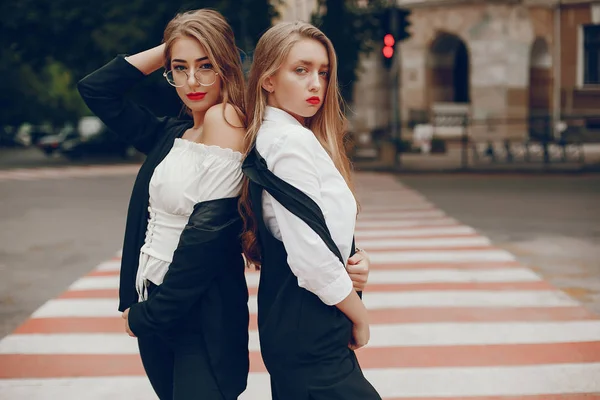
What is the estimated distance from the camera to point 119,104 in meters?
3.05

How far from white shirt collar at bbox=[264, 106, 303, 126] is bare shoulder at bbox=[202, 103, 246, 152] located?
0.14 meters

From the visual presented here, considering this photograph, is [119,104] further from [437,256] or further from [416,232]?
[416,232]

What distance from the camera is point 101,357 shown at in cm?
541

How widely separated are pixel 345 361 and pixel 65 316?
445 cm

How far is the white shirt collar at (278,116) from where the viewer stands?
2.57m

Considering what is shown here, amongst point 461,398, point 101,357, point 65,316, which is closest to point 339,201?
point 461,398

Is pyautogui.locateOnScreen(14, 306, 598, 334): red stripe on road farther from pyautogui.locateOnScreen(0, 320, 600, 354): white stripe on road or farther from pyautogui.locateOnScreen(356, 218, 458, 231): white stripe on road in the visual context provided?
pyautogui.locateOnScreen(356, 218, 458, 231): white stripe on road

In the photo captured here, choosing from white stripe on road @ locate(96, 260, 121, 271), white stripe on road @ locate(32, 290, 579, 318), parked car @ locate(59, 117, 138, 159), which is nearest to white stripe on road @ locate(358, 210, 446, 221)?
white stripe on road @ locate(96, 260, 121, 271)

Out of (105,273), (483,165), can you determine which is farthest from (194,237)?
(483,165)

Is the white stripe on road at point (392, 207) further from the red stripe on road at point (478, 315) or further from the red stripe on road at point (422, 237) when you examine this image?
the red stripe on road at point (478, 315)

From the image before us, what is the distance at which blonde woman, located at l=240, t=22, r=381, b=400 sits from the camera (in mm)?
2406

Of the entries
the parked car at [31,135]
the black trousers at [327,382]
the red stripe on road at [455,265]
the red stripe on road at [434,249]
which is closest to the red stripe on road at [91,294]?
the red stripe on road at [455,265]

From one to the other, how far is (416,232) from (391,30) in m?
9.29

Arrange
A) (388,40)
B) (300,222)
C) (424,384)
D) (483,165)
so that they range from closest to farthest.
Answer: (300,222) → (424,384) → (388,40) → (483,165)
